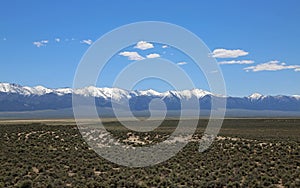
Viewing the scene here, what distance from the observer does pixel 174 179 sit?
85.8ft

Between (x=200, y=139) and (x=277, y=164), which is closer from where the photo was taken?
(x=277, y=164)

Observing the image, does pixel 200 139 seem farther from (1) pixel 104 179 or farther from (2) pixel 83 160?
(1) pixel 104 179

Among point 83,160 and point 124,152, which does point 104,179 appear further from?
point 124,152

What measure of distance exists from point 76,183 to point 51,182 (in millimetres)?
1568

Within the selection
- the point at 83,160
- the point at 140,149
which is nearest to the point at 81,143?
the point at 140,149

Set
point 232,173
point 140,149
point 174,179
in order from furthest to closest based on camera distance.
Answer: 1. point 140,149
2. point 232,173
3. point 174,179

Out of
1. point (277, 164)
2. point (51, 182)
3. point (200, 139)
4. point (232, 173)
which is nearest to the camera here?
point (51, 182)

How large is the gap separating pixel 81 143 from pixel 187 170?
58.8 ft

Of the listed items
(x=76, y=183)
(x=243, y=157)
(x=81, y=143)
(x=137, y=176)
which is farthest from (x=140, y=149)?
(x=76, y=183)

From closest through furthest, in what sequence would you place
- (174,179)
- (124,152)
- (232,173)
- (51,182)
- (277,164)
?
(51,182)
(174,179)
(232,173)
(277,164)
(124,152)

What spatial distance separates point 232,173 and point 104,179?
9.43 metres

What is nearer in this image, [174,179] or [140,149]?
[174,179]

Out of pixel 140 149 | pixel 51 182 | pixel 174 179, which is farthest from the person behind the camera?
pixel 140 149

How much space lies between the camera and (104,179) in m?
25.9
